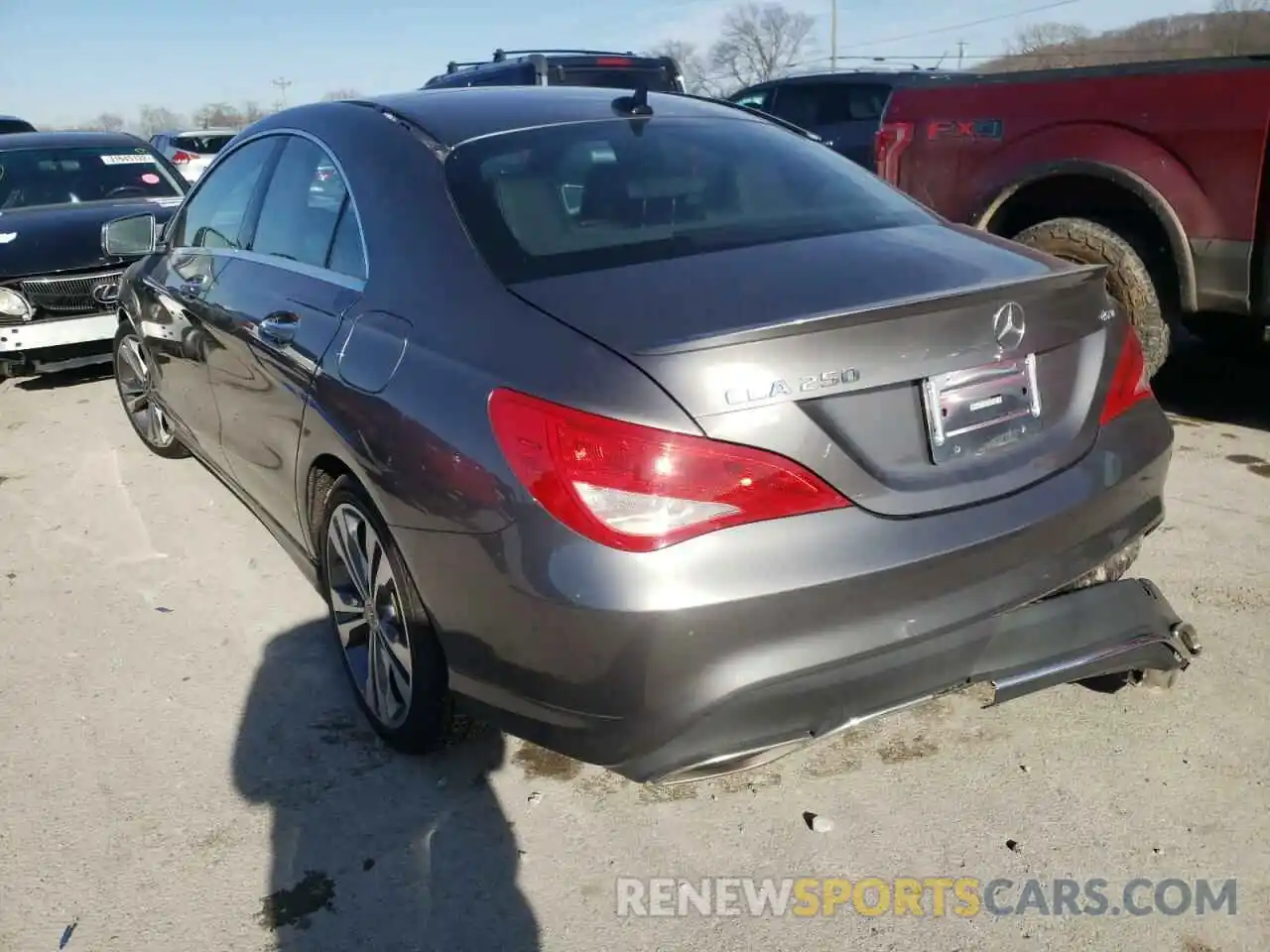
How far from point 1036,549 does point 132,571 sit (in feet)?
11.3

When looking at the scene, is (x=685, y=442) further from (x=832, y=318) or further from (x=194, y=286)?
(x=194, y=286)

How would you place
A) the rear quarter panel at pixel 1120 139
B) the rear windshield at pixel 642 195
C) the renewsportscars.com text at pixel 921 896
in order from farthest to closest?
the rear quarter panel at pixel 1120 139
the rear windshield at pixel 642 195
the renewsportscars.com text at pixel 921 896

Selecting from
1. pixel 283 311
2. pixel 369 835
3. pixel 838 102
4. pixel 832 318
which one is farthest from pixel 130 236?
pixel 838 102

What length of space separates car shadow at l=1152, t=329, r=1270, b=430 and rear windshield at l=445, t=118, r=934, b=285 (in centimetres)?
317

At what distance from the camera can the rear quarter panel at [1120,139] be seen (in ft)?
14.5

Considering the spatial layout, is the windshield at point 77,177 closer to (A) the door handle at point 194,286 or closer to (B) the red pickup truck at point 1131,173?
(A) the door handle at point 194,286

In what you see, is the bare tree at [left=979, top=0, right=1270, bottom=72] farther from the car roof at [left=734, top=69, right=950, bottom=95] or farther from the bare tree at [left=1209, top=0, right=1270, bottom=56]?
the car roof at [left=734, top=69, right=950, bottom=95]

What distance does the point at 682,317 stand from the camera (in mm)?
2080

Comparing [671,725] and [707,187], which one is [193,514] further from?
[671,725]

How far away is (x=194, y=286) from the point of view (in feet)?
13.0

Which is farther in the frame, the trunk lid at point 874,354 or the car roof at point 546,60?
the car roof at point 546,60

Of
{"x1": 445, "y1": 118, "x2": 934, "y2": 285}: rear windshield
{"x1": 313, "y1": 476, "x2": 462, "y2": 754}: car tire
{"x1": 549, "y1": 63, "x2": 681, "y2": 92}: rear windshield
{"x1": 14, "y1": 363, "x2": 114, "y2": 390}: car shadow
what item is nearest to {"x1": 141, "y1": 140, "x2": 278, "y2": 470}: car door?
{"x1": 313, "y1": 476, "x2": 462, "y2": 754}: car tire

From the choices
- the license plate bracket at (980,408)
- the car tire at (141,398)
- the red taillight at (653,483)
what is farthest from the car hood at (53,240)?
the license plate bracket at (980,408)

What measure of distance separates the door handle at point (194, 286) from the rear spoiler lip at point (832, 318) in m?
2.49
